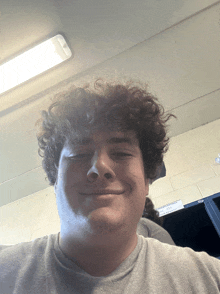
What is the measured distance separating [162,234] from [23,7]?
4.96 ft

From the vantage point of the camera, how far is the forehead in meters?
0.60

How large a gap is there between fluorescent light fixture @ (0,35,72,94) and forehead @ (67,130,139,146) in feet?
2.62

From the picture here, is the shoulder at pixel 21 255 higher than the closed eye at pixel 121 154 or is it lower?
lower

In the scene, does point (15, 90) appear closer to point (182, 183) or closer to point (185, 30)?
point (185, 30)

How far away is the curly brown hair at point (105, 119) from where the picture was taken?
0.73 metres

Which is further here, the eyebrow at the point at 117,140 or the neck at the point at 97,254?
Result: the eyebrow at the point at 117,140

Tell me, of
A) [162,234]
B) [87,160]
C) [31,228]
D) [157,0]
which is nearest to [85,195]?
[87,160]

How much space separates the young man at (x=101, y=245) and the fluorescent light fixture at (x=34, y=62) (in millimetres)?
760

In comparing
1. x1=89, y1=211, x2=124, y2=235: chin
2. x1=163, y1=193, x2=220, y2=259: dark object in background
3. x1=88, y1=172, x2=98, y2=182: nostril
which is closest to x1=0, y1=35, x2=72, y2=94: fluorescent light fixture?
x1=88, y1=172, x2=98, y2=182: nostril

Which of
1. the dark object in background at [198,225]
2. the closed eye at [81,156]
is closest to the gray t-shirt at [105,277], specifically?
the closed eye at [81,156]

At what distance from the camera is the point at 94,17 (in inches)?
40.3

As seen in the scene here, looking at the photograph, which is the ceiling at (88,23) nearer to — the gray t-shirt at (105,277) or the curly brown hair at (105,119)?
the curly brown hair at (105,119)

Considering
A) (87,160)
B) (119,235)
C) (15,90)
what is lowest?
(119,235)

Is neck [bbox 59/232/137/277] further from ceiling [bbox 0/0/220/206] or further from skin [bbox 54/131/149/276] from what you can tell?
ceiling [bbox 0/0/220/206]
